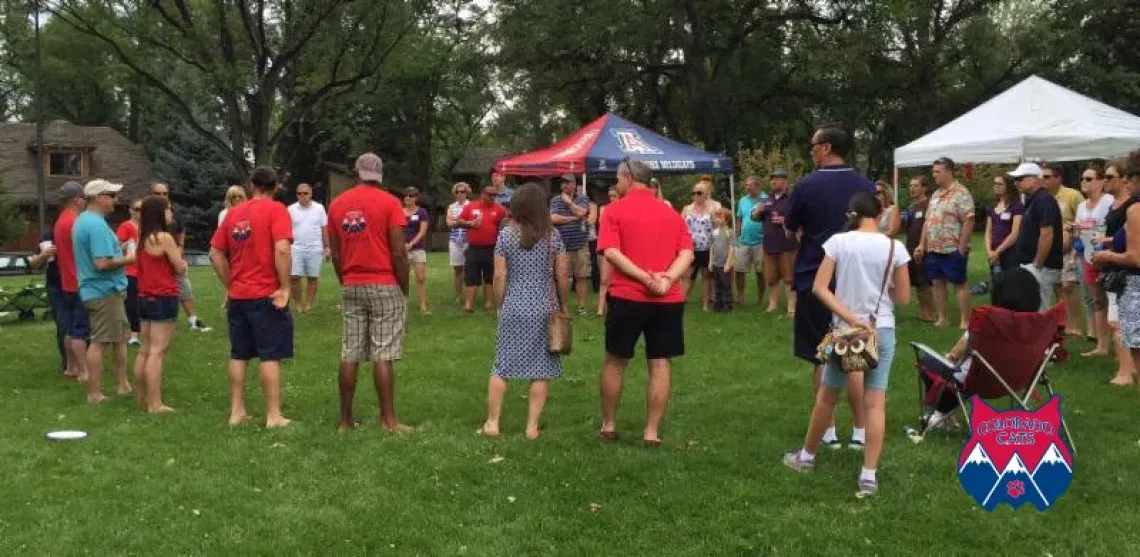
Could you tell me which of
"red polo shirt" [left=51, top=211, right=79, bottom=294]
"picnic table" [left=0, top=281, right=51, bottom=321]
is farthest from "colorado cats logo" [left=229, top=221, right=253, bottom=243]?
"picnic table" [left=0, top=281, right=51, bottom=321]

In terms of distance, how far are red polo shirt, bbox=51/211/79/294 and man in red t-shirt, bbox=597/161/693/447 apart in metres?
4.71

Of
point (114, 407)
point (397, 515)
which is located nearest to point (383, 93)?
point (114, 407)

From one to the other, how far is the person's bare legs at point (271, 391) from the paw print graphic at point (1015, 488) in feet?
14.2

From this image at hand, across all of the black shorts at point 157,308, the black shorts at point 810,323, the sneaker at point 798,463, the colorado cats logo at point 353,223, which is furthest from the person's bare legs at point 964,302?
the black shorts at point 157,308

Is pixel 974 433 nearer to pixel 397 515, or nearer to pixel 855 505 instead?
pixel 855 505

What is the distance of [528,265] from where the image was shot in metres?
5.58

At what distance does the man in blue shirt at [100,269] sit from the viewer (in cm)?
662

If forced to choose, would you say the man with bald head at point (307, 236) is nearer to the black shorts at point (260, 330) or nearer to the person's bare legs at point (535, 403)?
the black shorts at point (260, 330)

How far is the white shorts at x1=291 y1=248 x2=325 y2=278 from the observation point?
38.2 ft

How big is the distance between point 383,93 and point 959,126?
30.9m

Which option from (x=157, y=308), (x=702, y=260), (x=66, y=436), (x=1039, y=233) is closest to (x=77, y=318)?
(x=157, y=308)

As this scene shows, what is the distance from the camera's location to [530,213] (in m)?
5.51

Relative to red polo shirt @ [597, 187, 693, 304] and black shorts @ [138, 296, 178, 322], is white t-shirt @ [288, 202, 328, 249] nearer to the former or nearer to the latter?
black shorts @ [138, 296, 178, 322]

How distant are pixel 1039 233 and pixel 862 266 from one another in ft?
13.9
